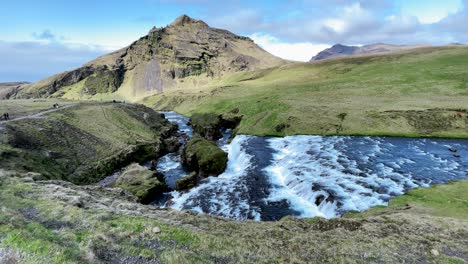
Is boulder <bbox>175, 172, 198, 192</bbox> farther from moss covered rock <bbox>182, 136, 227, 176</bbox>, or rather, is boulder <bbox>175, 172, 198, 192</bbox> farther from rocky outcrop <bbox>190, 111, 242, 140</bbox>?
rocky outcrop <bbox>190, 111, 242, 140</bbox>

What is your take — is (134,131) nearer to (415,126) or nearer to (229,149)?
(229,149)

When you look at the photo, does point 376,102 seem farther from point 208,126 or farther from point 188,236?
point 188,236

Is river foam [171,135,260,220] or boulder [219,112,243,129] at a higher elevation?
boulder [219,112,243,129]

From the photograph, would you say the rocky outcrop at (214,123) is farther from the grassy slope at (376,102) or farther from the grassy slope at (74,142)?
the grassy slope at (74,142)

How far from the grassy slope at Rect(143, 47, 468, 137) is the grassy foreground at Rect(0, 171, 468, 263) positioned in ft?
178

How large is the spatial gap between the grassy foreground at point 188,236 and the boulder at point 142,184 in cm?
1757

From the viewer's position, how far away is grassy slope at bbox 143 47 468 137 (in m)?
79.8

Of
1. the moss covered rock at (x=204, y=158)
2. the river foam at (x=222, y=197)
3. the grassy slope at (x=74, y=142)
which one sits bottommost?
the river foam at (x=222, y=197)

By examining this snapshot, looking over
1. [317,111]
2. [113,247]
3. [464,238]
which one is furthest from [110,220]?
[317,111]

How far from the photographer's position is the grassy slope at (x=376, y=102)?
7975 centimetres

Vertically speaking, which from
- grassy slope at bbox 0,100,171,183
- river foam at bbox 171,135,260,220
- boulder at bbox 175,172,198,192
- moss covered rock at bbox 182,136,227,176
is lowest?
river foam at bbox 171,135,260,220

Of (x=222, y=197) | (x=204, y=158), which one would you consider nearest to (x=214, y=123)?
(x=204, y=158)

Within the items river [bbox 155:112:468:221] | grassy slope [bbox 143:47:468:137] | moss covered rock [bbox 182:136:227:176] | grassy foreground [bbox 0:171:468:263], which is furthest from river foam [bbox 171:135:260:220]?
grassy slope [bbox 143:47:468:137]

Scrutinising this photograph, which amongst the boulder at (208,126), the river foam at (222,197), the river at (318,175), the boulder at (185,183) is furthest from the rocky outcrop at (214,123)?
the boulder at (185,183)
